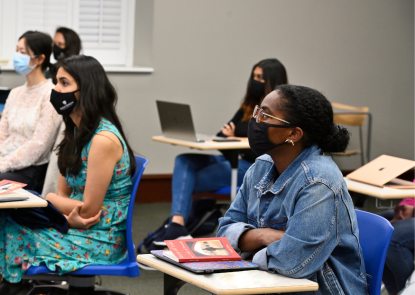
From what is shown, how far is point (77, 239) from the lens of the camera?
224 cm

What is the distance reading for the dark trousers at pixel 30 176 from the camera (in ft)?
10.3

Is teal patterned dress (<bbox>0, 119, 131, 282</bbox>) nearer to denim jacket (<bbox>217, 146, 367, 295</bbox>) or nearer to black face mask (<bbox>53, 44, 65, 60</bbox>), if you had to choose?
denim jacket (<bbox>217, 146, 367, 295</bbox>)

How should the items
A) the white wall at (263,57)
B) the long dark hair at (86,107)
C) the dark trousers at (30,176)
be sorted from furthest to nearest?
the white wall at (263,57), the dark trousers at (30,176), the long dark hair at (86,107)

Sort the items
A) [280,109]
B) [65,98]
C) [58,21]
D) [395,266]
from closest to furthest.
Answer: [280,109] → [65,98] → [395,266] → [58,21]

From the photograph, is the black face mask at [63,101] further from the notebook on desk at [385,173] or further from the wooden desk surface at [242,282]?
the notebook on desk at [385,173]

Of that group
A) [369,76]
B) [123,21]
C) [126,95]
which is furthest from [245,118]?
[369,76]

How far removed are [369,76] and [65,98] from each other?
441 centimetres

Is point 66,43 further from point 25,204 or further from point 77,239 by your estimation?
point 25,204

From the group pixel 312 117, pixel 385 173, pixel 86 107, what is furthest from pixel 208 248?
pixel 385 173

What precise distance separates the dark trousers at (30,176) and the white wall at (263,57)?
6.55ft

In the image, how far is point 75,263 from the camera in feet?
7.16

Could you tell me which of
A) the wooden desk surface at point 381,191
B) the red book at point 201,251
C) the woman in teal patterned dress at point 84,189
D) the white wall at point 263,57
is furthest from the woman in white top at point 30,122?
the red book at point 201,251

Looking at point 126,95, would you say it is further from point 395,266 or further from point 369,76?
point 395,266

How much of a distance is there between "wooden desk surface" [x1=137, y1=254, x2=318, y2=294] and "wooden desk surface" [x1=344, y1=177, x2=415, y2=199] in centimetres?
131
